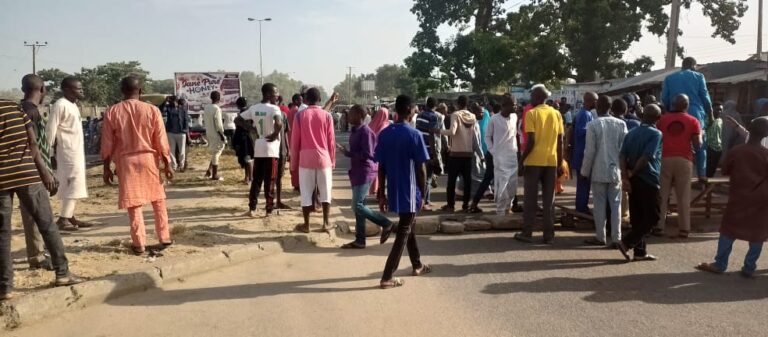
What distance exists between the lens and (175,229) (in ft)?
23.4

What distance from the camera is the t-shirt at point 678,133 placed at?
6.80 m

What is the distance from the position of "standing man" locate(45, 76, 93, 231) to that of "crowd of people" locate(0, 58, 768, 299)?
0.01m

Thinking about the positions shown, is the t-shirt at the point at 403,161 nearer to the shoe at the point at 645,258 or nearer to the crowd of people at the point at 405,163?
the crowd of people at the point at 405,163

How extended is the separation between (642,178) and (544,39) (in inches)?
999

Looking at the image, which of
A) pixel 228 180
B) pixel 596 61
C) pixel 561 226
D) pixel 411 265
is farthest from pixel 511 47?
pixel 411 265

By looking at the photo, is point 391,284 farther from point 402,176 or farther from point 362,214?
point 362,214

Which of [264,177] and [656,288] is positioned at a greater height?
[264,177]

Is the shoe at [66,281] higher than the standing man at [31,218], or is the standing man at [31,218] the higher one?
the standing man at [31,218]

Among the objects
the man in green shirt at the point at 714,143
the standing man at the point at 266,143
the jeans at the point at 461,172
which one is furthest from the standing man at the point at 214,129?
the man in green shirt at the point at 714,143

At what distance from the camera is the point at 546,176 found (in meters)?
6.86

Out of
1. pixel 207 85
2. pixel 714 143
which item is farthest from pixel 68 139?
pixel 207 85

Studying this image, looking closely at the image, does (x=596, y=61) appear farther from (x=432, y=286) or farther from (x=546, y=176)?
(x=432, y=286)

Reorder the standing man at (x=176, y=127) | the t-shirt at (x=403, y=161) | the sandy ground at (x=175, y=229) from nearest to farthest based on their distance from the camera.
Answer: the t-shirt at (x=403, y=161) < the sandy ground at (x=175, y=229) < the standing man at (x=176, y=127)

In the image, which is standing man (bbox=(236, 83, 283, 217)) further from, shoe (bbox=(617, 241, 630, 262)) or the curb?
shoe (bbox=(617, 241, 630, 262))
